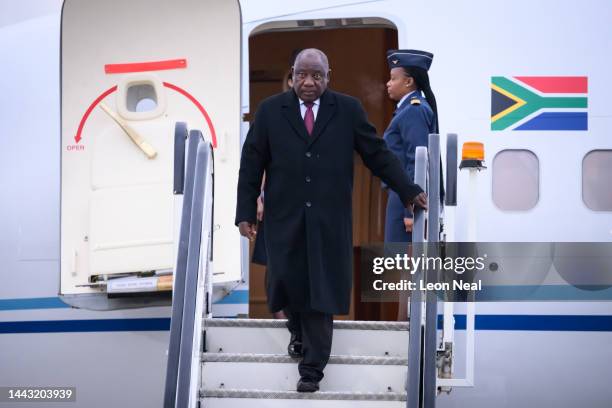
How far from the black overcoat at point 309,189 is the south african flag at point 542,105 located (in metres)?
1.75

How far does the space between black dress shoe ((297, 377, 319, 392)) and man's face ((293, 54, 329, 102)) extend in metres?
1.31

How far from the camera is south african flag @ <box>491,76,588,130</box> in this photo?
6.71 metres

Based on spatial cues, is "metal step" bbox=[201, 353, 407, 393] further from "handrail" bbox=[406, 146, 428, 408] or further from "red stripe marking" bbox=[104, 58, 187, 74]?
"red stripe marking" bbox=[104, 58, 187, 74]

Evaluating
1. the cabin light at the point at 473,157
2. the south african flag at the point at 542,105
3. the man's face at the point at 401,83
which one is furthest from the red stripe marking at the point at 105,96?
the south african flag at the point at 542,105

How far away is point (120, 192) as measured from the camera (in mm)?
6688

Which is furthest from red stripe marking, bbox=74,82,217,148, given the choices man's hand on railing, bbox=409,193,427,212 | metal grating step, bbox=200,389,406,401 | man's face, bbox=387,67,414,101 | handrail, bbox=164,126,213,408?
metal grating step, bbox=200,389,406,401

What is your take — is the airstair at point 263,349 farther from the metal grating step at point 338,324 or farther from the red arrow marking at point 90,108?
the red arrow marking at point 90,108

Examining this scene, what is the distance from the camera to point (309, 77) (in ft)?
16.8

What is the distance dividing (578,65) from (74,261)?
3311mm

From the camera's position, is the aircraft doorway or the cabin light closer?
the cabin light

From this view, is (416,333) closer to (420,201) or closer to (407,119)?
(420,201)

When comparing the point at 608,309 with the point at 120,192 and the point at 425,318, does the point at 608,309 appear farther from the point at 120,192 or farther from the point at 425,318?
the point at 120,192

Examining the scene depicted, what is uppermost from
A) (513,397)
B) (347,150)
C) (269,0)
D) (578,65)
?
(269,0)

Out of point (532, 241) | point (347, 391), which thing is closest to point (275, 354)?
point (347, 391)
